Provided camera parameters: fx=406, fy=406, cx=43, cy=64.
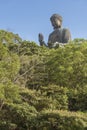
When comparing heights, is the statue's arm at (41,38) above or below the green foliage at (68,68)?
above

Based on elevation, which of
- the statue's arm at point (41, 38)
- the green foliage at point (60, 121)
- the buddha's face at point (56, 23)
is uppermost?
the buddha's face at point (56, 23)

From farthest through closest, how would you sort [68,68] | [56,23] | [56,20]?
[56,23], [56,20], [68,68]

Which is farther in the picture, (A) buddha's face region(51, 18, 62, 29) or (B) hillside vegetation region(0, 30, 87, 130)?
(A) buddha's face region(51, 18, 62, 29)

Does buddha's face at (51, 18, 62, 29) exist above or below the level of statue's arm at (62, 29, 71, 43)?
above

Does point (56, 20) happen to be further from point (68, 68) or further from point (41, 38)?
point (68, 68)

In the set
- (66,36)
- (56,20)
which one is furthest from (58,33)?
(56,20)

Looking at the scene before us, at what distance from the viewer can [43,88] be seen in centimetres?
1514

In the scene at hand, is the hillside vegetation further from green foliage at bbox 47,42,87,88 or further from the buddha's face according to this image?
the buddha's face

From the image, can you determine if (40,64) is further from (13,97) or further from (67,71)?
(13,97)

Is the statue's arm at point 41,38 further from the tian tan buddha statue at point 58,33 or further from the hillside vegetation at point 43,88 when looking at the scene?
the hillside vegetation at point 43,88

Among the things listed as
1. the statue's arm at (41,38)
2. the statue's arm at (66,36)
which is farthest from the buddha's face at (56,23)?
the statue's arm at (41,38)

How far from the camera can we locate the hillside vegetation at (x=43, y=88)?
40.6ft

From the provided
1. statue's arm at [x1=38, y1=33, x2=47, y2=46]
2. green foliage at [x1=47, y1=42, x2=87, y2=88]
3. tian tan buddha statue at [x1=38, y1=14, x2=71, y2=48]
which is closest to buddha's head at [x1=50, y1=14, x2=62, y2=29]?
tian tan buddha statue at [x1=38, y1=14, x2=71, y2=48]

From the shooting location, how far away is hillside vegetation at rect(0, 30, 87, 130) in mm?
12375
